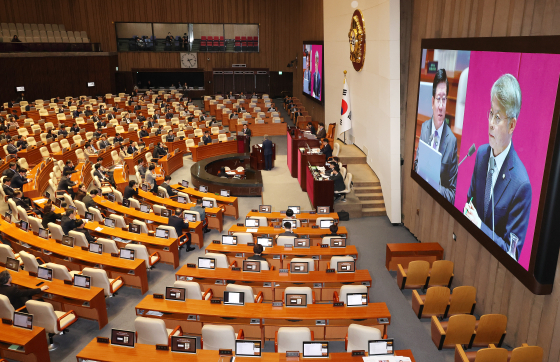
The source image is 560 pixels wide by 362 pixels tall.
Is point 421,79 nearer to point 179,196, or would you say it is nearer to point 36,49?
point 179,196

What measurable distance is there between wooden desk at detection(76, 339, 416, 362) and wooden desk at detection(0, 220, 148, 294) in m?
2.61

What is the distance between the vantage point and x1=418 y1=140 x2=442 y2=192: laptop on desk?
8.66 meters

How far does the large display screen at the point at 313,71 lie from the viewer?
20466mm

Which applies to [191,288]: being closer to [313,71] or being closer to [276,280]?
[276,280]

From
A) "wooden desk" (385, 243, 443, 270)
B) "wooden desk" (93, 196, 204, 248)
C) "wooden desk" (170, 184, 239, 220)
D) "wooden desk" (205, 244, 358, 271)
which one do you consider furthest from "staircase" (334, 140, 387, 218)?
"wooden desk" (93, 196, 204, 248)

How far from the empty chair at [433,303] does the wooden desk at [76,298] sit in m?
5.27

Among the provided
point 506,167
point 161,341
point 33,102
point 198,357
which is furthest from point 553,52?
point 33,102

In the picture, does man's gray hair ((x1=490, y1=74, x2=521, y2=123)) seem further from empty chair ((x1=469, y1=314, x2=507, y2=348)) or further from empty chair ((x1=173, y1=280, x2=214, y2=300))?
empty chair ((x1=173, y1=280, x2=214, y2=300))

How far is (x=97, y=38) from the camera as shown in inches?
1188

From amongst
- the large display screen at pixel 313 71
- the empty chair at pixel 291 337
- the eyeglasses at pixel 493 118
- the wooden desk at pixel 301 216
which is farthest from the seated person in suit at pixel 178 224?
the large display screen at pixel 313 71

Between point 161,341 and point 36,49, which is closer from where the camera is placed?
point 161,341

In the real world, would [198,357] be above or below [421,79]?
below

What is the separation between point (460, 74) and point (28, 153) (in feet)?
49.7

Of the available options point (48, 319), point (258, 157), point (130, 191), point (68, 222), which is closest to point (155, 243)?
point (68, 222)
